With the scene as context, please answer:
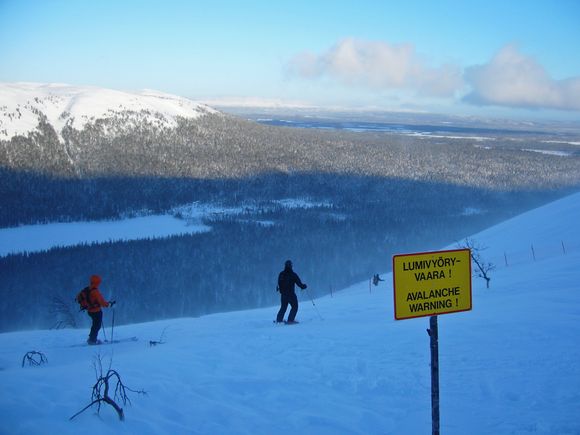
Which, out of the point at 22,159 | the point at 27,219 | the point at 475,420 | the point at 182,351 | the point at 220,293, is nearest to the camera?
the point at 475,420

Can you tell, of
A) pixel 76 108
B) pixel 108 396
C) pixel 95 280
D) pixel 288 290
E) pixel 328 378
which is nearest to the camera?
pixel 108 396

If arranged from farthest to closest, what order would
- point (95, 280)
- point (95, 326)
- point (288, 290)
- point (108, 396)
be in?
point (288, 290)
point (95, 326)
point (95, 280)
point (108, 396)

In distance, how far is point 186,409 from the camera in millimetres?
6500

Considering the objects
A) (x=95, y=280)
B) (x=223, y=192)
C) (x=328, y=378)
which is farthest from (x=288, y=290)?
(x=223, y=192)

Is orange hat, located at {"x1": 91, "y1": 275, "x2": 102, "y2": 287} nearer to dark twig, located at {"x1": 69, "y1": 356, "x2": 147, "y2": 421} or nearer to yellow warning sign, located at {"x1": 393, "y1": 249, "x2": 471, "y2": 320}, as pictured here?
dark twig, located at {"x1": 69, "y1": 356, "x2": 147, "y2": 421}

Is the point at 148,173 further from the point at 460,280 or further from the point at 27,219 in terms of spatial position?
the point at 460,280

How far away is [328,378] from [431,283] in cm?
337

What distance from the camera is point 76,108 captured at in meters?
120

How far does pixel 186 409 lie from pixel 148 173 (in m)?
92.7

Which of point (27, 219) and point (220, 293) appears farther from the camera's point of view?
point (27, 219)

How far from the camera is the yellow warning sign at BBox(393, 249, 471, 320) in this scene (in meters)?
4.70

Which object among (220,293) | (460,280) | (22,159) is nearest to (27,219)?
(22,159)

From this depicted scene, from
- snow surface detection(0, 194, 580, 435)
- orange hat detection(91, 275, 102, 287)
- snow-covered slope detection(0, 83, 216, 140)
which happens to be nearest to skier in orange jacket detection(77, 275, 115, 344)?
orange hat detection(91, 275, 102, 287)

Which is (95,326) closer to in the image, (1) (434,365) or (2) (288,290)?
(2) (288,290)
